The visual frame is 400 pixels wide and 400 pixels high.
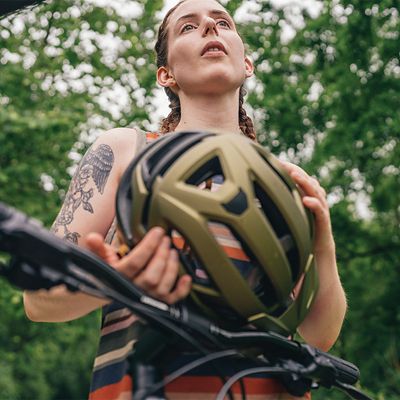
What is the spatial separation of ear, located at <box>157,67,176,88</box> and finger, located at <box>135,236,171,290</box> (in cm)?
120

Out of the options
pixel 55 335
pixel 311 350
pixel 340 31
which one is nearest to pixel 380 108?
pixel 340 31

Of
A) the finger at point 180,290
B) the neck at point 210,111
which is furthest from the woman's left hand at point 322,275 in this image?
the finger at point 180,290

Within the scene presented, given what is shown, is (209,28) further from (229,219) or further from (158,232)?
(158,232)

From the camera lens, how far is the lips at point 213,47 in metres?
2.65

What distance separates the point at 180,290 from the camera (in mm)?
1872

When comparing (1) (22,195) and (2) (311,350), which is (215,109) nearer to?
(2) (311,350)

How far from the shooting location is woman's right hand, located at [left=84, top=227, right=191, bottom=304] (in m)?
1.82

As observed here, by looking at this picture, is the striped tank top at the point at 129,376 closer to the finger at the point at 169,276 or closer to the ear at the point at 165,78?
the finger at the point at 169,276

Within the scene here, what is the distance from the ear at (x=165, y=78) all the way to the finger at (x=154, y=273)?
120 cm

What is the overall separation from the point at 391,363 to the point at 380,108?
18.8 ft

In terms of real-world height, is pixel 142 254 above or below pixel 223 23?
below

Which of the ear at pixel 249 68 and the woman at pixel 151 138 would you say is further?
the ear at pixel 249 68

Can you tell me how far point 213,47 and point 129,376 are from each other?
1218mm

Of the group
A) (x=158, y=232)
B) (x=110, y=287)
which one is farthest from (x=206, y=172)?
(x=110, y=287)
